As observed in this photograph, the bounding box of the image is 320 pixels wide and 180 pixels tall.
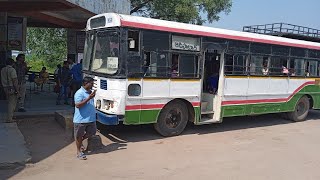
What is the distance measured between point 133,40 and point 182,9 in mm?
20632

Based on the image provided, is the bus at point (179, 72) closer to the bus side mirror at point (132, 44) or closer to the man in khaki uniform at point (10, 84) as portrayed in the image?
the bus side mirror at point (132, 44)

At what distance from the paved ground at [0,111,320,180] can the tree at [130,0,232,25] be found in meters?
18.7

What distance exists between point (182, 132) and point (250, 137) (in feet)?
5.79

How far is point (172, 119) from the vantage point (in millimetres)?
9758

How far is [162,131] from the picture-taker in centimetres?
956

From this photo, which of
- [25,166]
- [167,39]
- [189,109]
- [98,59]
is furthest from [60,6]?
[25,166]

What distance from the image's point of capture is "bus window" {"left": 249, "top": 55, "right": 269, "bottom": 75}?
1135cm

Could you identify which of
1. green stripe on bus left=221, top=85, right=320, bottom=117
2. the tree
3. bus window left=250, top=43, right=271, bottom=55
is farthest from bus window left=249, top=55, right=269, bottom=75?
the tree

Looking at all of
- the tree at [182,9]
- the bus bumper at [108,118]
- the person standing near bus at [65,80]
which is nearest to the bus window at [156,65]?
the bus bumper at [108,118]

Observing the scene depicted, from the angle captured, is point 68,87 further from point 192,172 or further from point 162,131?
point 192,172

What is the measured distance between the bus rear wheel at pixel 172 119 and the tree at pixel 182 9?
19.8 meters

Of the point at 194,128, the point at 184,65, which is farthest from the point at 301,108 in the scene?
the point at 184,65

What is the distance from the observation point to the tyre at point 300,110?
520 inches

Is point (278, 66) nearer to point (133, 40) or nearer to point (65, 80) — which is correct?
point (133, 40)
